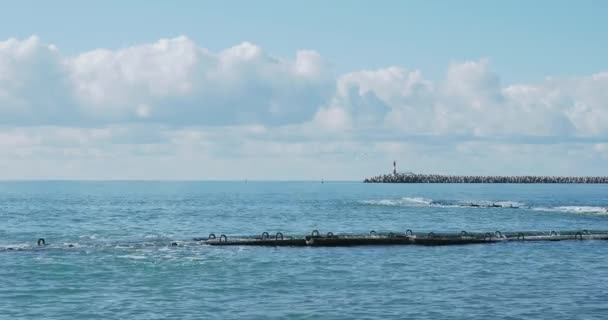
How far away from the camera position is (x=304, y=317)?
33.7 m

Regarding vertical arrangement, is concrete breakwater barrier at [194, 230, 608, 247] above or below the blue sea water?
above

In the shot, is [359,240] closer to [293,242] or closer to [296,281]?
[293,242]

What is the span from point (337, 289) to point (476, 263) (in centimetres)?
1519

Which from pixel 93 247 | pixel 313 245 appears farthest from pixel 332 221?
pixel 93 247

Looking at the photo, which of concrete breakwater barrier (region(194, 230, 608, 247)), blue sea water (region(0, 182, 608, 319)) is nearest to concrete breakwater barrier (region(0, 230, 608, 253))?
concrete breakwater barrier (region(194, 230, 608, 247))

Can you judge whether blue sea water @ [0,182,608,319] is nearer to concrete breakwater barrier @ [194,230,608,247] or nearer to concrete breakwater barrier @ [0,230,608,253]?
concrete breakwater barrier @ [0,230,608,253]

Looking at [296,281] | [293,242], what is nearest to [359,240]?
[293,242]

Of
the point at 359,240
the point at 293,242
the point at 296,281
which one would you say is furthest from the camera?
the point at 359,240

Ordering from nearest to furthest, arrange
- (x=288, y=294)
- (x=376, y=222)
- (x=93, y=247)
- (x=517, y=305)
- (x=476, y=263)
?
1. (x=517, y=305)
2. (x=288, y=294)
3. (x=476, y=263)
4. (x=93, y=247)
5. (x=376, y=222)

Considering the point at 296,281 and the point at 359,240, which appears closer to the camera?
the point at 296,281

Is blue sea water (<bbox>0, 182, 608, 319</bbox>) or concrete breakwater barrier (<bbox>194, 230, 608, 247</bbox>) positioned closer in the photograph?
A: blue sea water (<bbox>0, 182, 608, 319</bbox>)

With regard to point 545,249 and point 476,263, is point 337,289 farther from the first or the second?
point 545,249

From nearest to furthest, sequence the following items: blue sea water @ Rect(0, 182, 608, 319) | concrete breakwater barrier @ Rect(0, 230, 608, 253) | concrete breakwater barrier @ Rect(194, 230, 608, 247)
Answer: blue sea water @ Rect(0, 182, 608, 319), concrete breakwater barrier @ Rect(0, 230, 608, 253), concrete breakwater barrier @ Rect(194, 230, 608, 247)

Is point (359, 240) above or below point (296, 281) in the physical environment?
above
